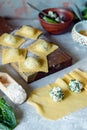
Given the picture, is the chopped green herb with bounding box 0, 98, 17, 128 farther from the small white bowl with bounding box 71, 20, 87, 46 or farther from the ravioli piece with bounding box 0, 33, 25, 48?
the small white bowl with bounding box 71, 20, 87, 46

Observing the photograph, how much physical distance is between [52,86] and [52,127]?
0.13m

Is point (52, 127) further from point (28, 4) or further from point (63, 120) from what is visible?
point (28, 4)

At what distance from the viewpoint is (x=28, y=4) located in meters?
0.99

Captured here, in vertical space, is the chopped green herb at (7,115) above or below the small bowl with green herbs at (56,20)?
above

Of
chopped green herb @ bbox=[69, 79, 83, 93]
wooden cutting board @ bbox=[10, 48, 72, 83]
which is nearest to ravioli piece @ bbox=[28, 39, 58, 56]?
wooden cutting board @ bbox=[10, 48, 72, 83]

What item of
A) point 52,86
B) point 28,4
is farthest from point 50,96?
point 28,4

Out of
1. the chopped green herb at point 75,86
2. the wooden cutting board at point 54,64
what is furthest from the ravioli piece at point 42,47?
the chopped green herb at point 75,86

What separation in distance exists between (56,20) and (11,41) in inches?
7.3

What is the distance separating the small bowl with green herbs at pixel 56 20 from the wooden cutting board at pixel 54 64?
120mm

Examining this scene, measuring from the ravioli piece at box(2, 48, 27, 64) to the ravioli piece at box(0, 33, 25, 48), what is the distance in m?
0.03

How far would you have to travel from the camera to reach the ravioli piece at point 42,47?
80cm

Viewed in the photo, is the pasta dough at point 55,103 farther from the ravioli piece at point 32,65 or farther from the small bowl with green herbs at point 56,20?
the small bowl with green herbs at point 56,20

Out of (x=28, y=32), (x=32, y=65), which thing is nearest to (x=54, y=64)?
(x=32, y=65)

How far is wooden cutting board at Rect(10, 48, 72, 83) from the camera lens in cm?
73
